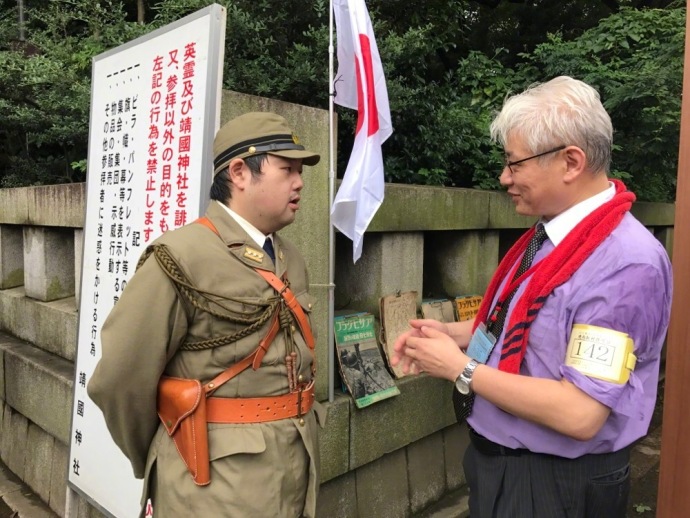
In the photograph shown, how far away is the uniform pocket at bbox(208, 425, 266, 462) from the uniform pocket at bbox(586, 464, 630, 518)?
3.44 feet

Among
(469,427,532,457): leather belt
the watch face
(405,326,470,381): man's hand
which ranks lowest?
(469,427,532,457): leather belt

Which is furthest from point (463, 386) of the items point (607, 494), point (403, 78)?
point (403, 78)

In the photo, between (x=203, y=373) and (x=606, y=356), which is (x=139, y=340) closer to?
(x=203, y=373)

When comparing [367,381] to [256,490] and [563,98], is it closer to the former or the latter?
[256,490]

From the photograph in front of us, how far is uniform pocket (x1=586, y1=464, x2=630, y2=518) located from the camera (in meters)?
1.72

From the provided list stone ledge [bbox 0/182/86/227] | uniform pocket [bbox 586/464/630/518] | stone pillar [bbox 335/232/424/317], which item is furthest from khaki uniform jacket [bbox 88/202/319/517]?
stone ledge [bbox 0/182/86/227]

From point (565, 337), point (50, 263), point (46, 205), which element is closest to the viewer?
point (565, 337)

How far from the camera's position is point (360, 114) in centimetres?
307

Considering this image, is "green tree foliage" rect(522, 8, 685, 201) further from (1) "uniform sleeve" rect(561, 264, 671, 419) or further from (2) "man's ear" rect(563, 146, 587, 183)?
(1) "uniform sleeve" rect(561, 264, 671, 419)

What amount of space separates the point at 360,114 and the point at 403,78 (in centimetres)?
198

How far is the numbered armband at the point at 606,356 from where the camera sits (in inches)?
58.7

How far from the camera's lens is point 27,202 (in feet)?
13.7

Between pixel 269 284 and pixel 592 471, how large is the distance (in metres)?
1.19

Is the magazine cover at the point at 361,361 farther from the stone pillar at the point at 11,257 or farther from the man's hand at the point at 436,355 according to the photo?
the stone pillar at the point at 11,257
